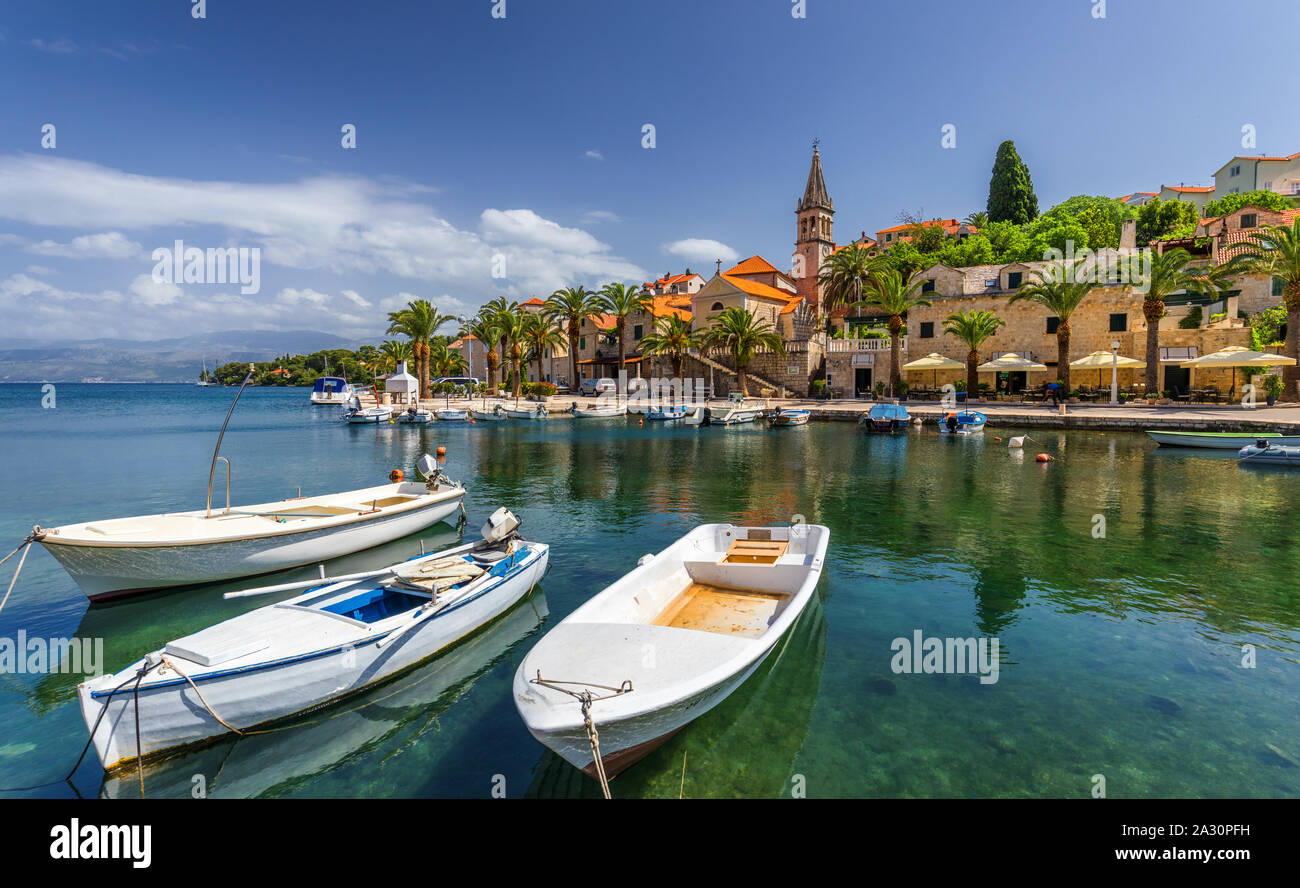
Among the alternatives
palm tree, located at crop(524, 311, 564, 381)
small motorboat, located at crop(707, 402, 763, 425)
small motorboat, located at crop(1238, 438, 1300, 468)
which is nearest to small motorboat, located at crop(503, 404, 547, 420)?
small motorboat, located at crop(707, 402, 763, 425)

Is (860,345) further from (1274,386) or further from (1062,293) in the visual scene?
(1274,386)

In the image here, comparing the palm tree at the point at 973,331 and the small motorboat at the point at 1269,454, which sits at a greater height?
the palm tree at the point at 973,331

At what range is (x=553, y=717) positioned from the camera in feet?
15.3

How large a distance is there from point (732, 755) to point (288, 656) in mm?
4567

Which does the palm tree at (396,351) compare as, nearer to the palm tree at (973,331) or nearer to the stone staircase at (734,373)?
the stone staircase at (734,373)

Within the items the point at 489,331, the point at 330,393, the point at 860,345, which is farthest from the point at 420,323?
the point at 860,345

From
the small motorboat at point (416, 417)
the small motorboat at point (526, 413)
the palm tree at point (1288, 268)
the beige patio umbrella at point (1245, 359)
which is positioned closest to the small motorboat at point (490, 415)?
the small motorboat at point (526, 413)

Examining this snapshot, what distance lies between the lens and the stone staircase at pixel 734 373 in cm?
5450

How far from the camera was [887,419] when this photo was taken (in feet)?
117

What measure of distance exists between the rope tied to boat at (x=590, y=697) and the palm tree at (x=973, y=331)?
4543 centimetres
